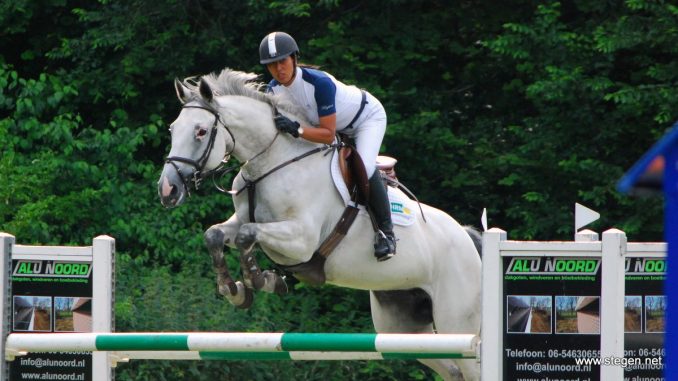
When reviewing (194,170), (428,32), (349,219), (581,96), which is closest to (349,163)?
(349,219)

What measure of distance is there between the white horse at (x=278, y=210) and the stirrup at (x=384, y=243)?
0.07m

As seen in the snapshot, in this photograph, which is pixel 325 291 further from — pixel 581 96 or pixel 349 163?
pixel 349 163

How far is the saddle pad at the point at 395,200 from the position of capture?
5.59m

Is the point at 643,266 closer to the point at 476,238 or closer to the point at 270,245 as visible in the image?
the point at 476,238

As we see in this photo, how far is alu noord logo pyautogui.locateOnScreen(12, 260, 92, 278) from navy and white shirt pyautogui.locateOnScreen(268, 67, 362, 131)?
1263mm

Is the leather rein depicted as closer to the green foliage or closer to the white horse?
the white horse

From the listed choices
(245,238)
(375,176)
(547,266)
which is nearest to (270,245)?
(245,238)

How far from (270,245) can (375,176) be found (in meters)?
0.68

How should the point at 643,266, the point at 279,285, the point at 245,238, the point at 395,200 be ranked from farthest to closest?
the point at 395,200 → the point at 279,285 → the point at 245,238 → the point at 643,266

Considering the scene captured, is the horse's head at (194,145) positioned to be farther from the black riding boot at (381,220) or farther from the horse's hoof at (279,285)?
the black riding boot at (381,220)

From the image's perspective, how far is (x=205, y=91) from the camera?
5.33 m

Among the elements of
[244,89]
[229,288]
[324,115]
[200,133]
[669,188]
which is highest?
[244,89]

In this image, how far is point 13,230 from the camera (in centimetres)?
853

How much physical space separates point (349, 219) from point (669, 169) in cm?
359
